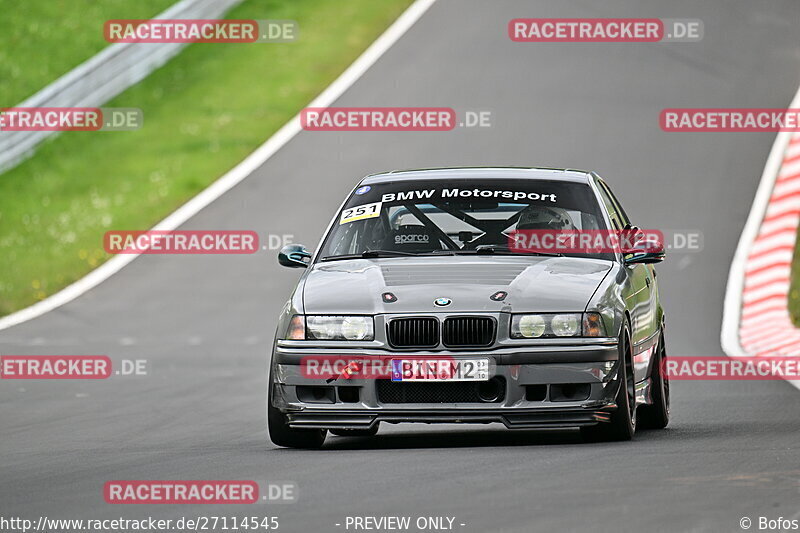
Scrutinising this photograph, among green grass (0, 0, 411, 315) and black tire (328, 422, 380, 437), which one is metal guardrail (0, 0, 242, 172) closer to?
green grass (0, 0, 411, 315)

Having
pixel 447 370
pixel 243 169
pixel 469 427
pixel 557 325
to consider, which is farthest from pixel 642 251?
pixel 243 169

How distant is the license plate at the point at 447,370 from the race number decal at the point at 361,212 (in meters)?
1.79

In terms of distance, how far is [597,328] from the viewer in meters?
9.18

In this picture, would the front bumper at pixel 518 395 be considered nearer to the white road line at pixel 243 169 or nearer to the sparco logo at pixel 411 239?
the sparco logo at pixel 411 239

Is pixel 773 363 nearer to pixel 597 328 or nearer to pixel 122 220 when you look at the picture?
pixel 597 328

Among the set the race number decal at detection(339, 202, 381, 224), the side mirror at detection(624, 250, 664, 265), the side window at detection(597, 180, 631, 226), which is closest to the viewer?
the side mirror at detection(624, 250, 664, 265)

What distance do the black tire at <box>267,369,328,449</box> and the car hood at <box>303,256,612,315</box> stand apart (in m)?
0.62

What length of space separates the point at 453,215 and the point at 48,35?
2535 cm

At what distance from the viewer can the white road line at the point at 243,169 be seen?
20.4m

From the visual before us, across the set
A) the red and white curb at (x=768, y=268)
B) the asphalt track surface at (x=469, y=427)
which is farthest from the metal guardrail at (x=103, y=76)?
the red and white curb at (x=768, y=268)

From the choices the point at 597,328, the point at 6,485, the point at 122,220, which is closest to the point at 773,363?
the point at 597,328

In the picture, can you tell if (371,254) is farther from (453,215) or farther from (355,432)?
(355,432)

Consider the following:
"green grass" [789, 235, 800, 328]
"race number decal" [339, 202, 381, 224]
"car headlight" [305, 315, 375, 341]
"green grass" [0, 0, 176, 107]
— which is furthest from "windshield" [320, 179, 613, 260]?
"green grass" [0, 0, 176, 107]

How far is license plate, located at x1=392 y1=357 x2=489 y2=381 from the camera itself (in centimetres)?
902
